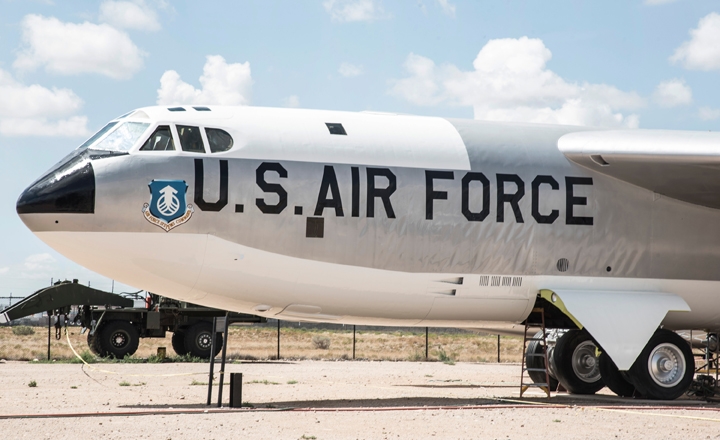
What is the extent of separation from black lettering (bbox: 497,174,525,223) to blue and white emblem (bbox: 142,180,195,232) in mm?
4626

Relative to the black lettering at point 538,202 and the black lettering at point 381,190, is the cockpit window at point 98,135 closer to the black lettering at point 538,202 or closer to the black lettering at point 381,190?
the black lettering at point 381,190

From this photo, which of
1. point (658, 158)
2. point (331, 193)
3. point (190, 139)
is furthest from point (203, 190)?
point (658, 158)

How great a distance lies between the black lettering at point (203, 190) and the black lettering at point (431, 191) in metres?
2.97

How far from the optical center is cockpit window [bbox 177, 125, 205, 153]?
12.0 metres

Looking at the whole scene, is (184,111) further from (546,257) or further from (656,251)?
(656,251)

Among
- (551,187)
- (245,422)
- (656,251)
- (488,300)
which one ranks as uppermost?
(551,187)

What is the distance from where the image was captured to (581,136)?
1392 centimetres

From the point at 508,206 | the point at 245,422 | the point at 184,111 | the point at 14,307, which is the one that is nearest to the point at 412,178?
the point at 508,206

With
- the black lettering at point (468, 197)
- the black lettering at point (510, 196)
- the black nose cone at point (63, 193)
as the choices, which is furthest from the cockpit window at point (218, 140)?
the black lettering at point (510, 196)

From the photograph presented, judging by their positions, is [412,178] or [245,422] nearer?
[245,422]

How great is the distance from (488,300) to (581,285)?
Answer: 1494 mm

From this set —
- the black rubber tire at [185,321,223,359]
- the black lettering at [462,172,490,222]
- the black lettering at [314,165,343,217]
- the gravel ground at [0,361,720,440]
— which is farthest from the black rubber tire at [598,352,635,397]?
the black rubber tire at [185,321,223,359]

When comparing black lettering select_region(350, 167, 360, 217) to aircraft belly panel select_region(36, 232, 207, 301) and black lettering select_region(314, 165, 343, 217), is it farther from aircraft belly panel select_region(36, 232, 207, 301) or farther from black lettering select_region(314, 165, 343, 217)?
aircraft belly panel select_region(36, 232, 207, 301)

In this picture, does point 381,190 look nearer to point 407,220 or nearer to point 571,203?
point 407,220
